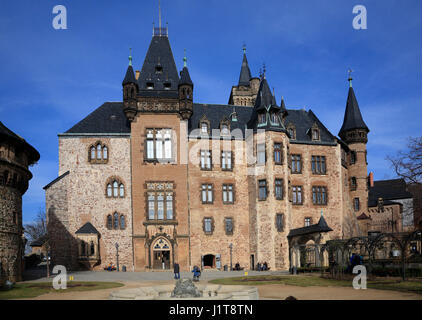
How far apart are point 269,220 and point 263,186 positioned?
3447mm

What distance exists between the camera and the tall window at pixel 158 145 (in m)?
46.9

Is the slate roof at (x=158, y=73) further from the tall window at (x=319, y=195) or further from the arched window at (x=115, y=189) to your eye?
the tall window at (x=319, y=195)

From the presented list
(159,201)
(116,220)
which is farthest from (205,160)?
(116,220)

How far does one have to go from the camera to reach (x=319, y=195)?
51.7m

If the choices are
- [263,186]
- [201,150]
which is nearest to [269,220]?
[263,186]

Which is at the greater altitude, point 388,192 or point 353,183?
point 353,183

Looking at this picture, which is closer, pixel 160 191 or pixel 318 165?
pixel 160 191

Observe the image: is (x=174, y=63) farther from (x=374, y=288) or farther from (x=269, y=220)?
(x=374, y=288)

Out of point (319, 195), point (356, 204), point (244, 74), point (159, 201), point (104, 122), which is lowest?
point (356, 204)

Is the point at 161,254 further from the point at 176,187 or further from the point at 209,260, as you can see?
the point at 176,187

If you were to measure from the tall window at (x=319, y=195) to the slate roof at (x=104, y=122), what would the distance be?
20.9 metres

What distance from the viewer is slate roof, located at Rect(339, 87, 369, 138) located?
57.7 m

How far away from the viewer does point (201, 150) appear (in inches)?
1906

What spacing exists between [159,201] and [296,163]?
1561cm
